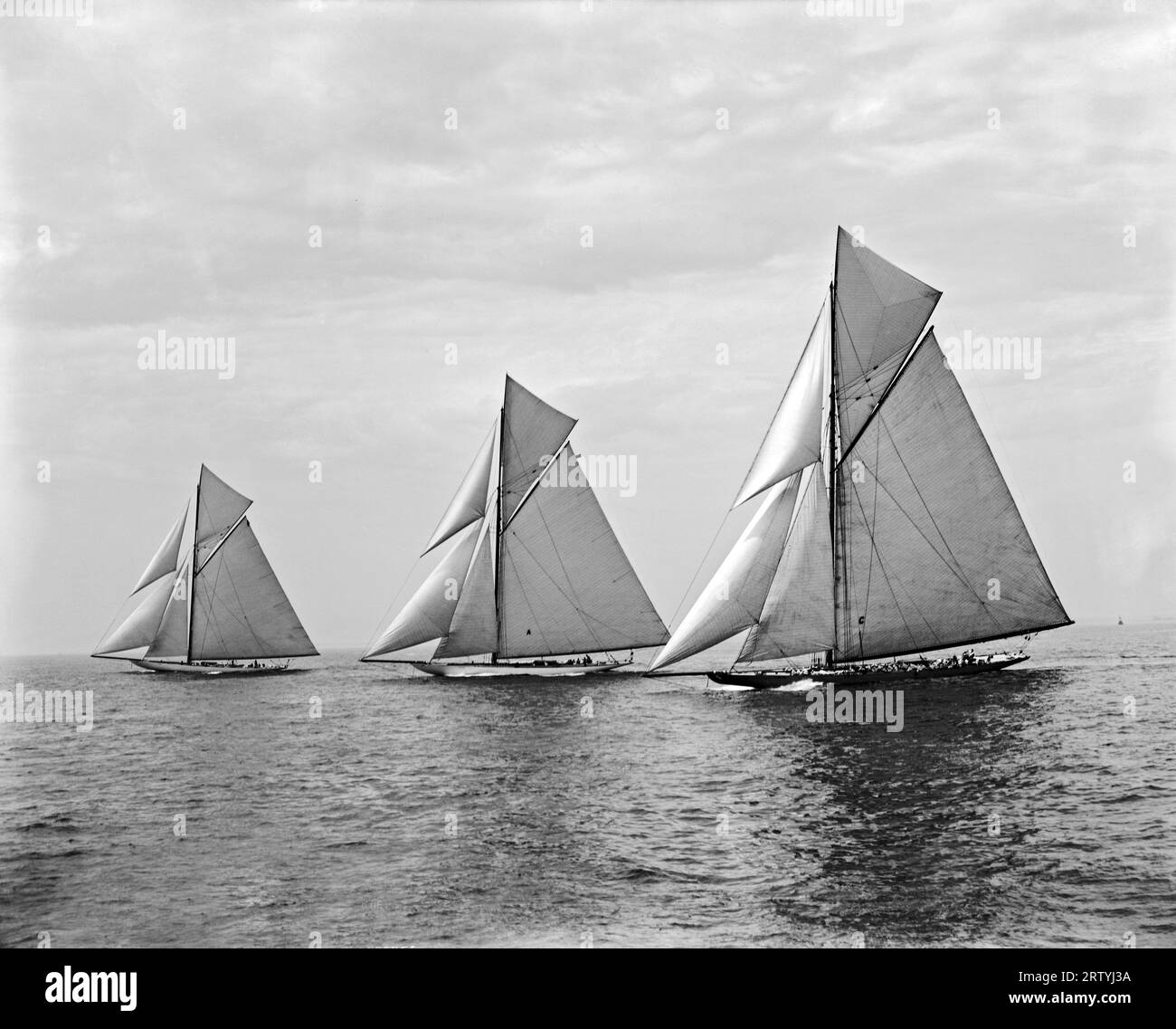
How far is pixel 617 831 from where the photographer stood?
999 inches

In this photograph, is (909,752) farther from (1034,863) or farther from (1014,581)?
(1014,581)

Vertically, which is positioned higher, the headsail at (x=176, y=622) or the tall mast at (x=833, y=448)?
the tall mast at (x=833, y=448)

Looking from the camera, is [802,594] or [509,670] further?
[509,670]

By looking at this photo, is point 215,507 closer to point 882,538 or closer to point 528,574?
point 528,574

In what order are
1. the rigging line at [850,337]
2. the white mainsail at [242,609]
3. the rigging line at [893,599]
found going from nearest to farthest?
the rigging line at [893,599] → the rigging line at [850,337] → the white mainsail at [242,609]

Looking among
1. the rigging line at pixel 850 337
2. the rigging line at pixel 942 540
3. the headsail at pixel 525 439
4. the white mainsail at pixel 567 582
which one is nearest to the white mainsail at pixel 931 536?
the rigging line at pixel 942 540

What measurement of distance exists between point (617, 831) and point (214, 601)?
2901 inches

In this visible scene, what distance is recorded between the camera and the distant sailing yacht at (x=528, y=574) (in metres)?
70.1

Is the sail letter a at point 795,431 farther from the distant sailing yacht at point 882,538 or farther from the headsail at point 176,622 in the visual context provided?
the headsail at point 176,622

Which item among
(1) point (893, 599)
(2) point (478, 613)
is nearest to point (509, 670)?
(2) point (478, 613)

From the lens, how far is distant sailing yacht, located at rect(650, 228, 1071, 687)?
52.4 meters

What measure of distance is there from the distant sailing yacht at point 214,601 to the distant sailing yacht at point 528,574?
2013 cm
